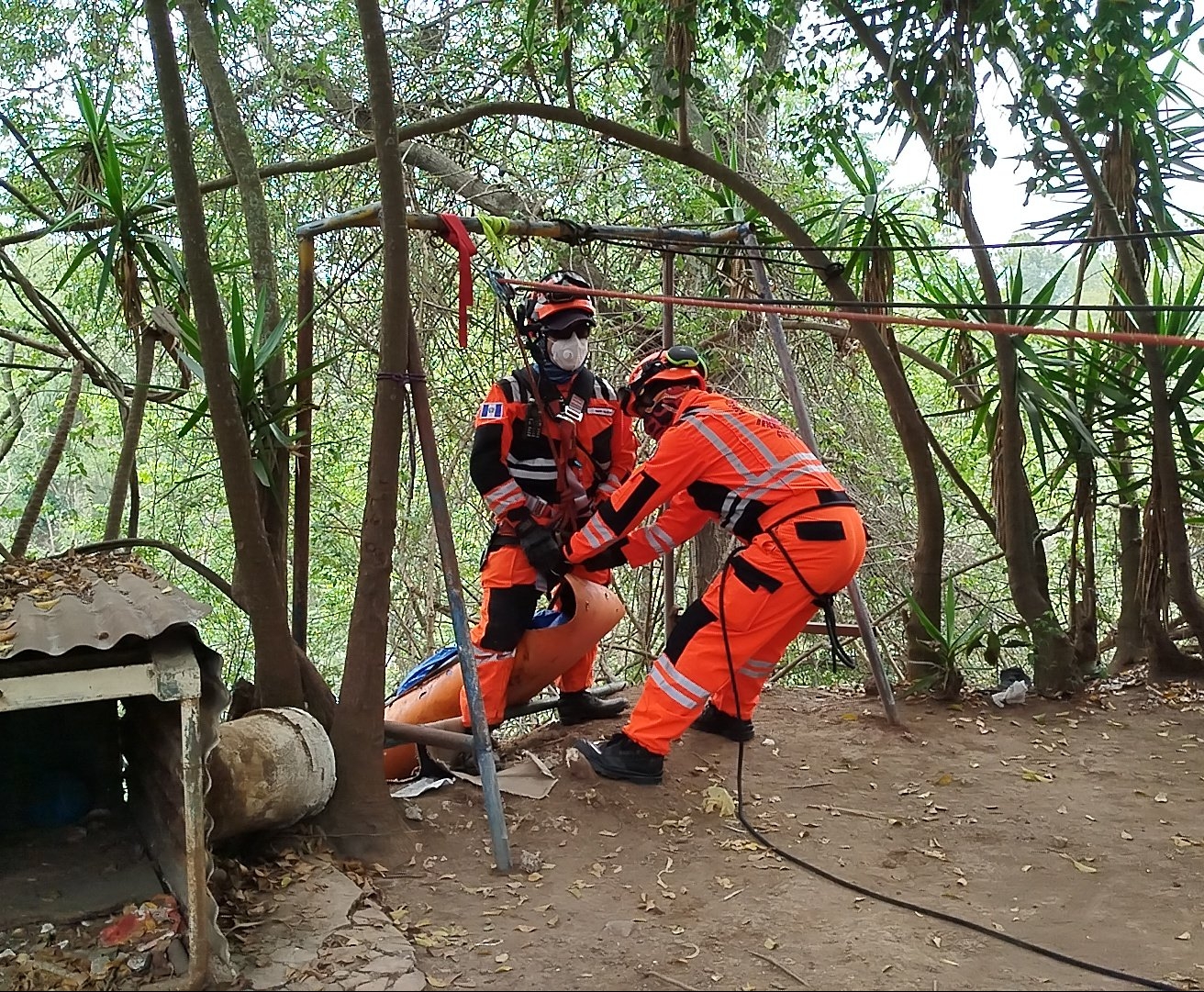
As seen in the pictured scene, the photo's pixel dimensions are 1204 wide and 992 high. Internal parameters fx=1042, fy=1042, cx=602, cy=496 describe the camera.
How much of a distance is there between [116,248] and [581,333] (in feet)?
6.80

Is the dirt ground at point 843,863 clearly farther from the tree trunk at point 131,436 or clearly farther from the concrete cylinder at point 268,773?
the tree trunk at point 131,436

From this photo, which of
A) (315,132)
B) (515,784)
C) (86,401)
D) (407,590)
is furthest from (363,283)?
(515,784)

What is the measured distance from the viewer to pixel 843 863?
3.84 metres

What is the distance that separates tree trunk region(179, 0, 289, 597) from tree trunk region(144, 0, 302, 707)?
0.34m

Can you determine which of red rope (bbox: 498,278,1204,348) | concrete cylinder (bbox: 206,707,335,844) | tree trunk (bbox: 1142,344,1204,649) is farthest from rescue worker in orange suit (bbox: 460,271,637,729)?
tree trunk (bbox: 1142,344,1204,649)

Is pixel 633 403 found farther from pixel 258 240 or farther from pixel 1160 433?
pixel 1160 433

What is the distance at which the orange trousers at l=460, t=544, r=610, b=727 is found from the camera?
4.58m

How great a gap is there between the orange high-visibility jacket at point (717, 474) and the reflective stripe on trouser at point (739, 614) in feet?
0.59

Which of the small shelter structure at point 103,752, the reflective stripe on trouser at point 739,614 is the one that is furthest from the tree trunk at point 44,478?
the reflective stripe on trouser at point 739,614

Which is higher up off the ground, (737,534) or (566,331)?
(566,331)

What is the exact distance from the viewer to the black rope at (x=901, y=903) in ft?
9.58

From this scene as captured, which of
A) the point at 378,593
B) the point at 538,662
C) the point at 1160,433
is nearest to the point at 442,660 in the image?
the point at 538,662

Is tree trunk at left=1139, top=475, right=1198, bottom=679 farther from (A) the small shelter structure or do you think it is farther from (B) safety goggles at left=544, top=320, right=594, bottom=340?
(A) the small shelter structure

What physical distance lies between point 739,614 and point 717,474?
607 mm
